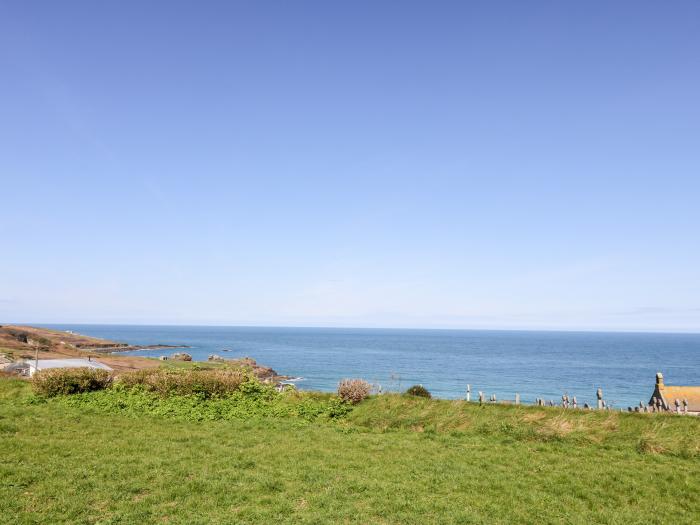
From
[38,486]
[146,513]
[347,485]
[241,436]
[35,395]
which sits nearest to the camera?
[146,513]

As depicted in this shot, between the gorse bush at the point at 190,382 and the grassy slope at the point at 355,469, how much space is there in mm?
4071

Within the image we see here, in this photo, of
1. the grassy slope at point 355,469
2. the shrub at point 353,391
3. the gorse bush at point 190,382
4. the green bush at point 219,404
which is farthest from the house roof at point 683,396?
the gorse bush at point 190,382

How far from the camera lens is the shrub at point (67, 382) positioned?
24625 millimetres

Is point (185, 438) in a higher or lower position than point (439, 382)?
higher

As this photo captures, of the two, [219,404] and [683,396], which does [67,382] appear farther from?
[683,396]

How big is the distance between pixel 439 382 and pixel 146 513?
8595 cm

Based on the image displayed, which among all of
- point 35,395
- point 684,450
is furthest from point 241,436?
point 684,450

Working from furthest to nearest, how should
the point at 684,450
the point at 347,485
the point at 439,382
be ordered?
the point at 439,382 < the point at 684,450 < the point at 347,485

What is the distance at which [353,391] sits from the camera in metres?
24.8

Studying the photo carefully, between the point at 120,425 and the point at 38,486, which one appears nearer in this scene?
the point at 38,486

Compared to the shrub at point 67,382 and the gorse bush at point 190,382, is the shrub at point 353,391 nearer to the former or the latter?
the gorse bush at point 190,382

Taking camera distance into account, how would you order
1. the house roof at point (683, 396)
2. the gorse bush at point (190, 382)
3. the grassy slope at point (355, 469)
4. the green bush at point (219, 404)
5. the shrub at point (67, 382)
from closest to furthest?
the grassy slope at point (355, 469) → the green bush at point (219, 404) → the gorse bush at point (190, 382) → the shrub at point (67, 382) → the house roof at point (683, 396)

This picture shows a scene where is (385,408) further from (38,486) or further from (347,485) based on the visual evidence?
(38,486)

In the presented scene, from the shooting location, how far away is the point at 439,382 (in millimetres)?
90562
